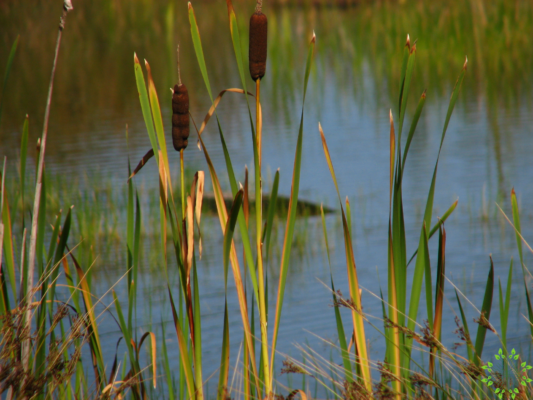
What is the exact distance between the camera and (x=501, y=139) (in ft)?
19.3

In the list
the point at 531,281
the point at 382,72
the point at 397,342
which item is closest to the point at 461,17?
the point at 382,72

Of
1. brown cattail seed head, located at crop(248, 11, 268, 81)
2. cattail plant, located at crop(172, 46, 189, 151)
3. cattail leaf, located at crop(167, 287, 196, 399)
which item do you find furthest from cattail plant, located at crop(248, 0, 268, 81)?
cattail leaf, located at crop(167, 287, 196, 399)

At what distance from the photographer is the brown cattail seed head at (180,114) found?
1268 mm

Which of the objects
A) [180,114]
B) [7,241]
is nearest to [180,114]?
[180,114]

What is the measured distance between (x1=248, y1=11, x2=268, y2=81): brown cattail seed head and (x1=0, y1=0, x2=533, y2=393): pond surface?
1.01 meters

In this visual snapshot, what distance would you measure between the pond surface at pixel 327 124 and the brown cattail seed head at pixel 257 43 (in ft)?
3.30

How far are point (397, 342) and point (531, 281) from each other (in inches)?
69.7

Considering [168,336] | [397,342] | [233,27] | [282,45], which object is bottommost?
[168,336]

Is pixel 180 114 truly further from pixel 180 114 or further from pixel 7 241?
pixel 7 241

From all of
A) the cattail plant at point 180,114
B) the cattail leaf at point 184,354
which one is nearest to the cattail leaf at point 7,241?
the cattail leaf at point 184,354

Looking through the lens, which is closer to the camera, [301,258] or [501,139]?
[301,258]

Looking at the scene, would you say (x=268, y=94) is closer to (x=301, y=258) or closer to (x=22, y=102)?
(x=22, y=102)

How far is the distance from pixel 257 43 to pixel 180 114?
0.20m

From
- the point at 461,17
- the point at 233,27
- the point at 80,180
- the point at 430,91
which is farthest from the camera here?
the point at 461,17
